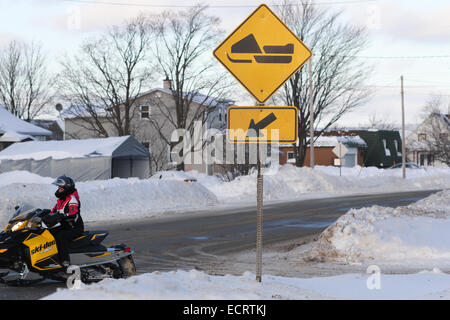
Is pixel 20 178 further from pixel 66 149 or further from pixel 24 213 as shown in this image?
pixel 24 213

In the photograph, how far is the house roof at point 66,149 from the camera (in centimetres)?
3525

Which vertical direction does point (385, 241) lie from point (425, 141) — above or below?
below

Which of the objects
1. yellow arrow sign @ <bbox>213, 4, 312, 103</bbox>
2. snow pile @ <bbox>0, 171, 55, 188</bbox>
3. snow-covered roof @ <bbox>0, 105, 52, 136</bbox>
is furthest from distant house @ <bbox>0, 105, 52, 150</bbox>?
yellow arrow sign @ <bbox>213, 4, 312, 103</bbox>

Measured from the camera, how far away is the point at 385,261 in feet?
39.7

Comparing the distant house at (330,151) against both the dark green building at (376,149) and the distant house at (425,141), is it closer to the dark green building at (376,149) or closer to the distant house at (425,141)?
the dark green building at (376,149)

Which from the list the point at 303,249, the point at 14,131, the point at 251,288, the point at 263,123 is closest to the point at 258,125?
the point at 263,123

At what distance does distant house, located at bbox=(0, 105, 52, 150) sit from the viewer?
1836 inches

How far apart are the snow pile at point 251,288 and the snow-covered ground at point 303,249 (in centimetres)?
1

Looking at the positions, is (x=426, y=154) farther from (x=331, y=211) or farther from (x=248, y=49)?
(x=248, y=49)

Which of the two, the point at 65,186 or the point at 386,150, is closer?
the point at 65,186

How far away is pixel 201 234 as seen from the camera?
17.0 meters

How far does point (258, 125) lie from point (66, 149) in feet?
98.7

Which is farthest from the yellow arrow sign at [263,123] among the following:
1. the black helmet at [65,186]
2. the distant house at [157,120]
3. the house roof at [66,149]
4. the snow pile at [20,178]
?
the distant house at [157,120]
